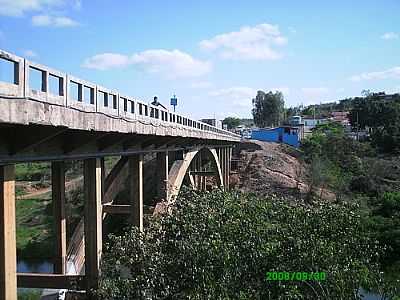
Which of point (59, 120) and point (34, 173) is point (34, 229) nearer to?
point (34, 173)

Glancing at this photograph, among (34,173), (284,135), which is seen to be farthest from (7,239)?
(284,135)

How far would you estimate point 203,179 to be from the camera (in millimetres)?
33906

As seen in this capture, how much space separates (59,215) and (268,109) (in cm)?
10148

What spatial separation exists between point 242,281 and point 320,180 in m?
36.1

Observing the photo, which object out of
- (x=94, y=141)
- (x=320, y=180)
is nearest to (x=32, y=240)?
(x=320, y=180)

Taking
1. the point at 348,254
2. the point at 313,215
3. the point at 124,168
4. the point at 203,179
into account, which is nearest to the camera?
the point at 348,254

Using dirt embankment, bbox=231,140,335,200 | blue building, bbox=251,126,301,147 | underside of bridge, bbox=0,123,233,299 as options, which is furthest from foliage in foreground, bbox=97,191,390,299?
blue building, bbox=251,126,301,147

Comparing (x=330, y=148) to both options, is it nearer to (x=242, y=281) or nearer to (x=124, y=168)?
(x=124, y=168)

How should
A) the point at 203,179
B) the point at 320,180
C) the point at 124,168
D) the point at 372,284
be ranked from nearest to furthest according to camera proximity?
the point at 372,284
the point at 124,168
the point at 203,179
the point at 320,180

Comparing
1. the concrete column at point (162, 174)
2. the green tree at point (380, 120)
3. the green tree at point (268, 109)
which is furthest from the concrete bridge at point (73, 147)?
the green tree at point (268, 109)

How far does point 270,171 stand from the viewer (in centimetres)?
4919

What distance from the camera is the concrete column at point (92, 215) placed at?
10.0 meters

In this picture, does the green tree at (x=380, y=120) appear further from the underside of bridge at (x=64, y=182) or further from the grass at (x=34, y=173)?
the underside of bridge at (x=64, y=182)

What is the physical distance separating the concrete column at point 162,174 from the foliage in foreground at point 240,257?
6923 millimetres
